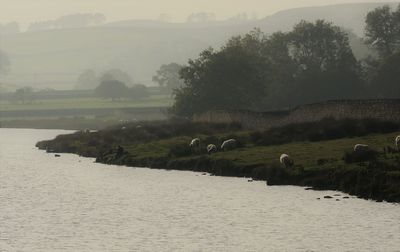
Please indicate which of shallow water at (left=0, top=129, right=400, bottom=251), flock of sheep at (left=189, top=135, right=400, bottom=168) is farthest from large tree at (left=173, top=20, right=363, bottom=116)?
shallow water at (left=0, top=129, right=400, bottom=251)

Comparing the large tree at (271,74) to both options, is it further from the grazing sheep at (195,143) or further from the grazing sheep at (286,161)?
the grazing sheep at (286,161)

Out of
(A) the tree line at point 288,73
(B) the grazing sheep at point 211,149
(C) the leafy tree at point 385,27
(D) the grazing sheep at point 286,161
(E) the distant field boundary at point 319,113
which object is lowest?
(B) the grazing sheep at point 211,149

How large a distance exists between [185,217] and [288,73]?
4006 inches

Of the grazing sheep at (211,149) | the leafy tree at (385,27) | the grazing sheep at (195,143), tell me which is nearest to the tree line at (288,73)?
the leafy tree at (385,27)

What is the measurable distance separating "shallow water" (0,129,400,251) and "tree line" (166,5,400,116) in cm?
6395

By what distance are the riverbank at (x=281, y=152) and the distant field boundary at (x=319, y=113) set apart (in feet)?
5.31

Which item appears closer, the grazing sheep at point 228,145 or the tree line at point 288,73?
the grazing sheep at point 228,145

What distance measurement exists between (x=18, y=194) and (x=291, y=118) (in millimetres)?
39220

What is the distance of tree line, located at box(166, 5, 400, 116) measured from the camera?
131 meters

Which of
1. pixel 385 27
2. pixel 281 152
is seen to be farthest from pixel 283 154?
pixel 385 27

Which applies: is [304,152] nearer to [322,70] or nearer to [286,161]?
[286,161]

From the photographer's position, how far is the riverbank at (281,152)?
5372 cm

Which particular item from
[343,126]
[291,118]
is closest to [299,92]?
[291,118]

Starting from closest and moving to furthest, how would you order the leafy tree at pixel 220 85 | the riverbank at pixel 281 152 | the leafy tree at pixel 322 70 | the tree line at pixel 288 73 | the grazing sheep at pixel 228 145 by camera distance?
the riverbank at pixel 281 152 → the grazing sheep at pixel 228 145 → the leafy tree at pixel 220 85 → the tree line at pixel 288 73 → the leafy tree at pixel 322 70
